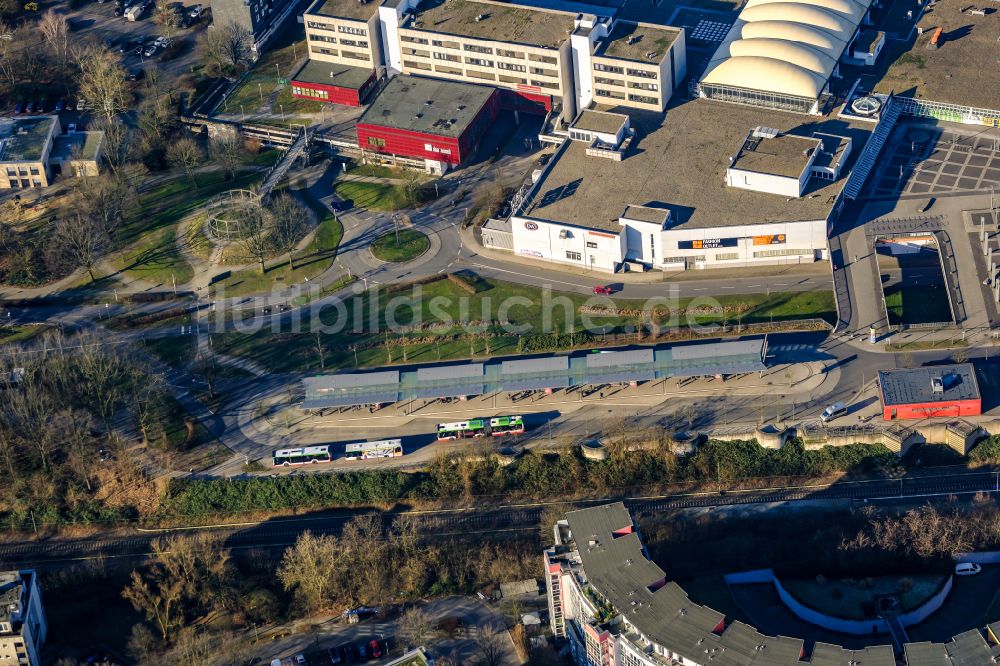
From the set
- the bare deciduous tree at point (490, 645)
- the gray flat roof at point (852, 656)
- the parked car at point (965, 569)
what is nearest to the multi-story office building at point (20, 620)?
the bare deciduous tree at point (490, 645)

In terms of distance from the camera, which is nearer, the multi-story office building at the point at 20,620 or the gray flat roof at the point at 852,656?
the gray flat roof at the point at 852,656

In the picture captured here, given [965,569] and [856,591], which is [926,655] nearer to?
[856,591]

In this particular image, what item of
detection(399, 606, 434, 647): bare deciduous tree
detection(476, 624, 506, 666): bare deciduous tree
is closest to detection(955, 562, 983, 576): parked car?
detection(476, 624, 506, 666): bare deciduous tree

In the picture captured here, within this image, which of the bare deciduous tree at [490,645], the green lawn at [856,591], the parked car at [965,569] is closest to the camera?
the green lawn at [856,591]

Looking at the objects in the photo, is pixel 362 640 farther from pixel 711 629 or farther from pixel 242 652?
pixel 711 629

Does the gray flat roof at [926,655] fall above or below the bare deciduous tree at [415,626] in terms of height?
Answer: above

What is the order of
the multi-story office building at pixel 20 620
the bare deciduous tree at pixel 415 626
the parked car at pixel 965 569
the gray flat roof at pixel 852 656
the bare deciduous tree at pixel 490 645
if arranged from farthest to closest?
the parked car at pixel 965 569
the bare deciduous tree at pixel 415 626
the bare deciduous tree at pixel 490 645
the multi-story office building at pixel 20 620
the gray flat roof at pixel 852 656

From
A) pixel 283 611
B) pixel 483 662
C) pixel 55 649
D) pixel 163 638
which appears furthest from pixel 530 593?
pixel 55 649

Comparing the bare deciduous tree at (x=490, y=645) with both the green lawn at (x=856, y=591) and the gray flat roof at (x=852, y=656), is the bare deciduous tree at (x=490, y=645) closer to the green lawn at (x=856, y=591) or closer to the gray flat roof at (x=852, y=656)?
the green lawn at (x=856, y=591)
